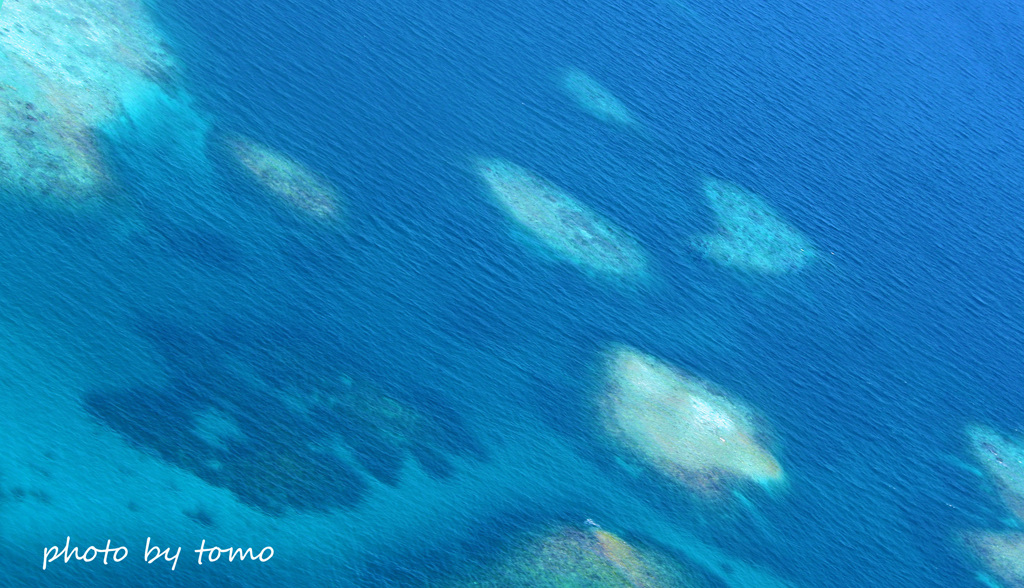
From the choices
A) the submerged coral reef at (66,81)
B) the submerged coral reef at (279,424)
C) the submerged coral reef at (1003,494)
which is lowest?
the submerged coral reef at (279,424)

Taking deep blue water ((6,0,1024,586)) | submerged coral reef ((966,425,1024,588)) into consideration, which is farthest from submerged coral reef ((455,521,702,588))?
submerged coral reef ((966,425,1024,588))

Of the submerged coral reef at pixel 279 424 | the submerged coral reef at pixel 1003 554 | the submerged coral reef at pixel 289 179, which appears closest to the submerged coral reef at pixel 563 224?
the submerged coral reef at pixel 289 179

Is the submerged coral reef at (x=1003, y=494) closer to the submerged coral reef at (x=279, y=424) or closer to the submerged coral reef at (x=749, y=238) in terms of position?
the submerged coral reef at (x=749, y=238)

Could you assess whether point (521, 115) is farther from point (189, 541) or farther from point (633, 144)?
point (189, 541)

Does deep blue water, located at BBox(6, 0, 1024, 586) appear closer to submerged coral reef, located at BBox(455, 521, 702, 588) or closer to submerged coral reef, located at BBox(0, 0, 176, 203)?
submerged coral reef, located at BBox(455, 521, 702, 588)

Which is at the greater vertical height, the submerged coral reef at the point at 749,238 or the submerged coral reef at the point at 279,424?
the submerged coral reef at the point at 749,238

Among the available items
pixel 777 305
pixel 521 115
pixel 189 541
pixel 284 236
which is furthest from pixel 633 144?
pixel 189 541
